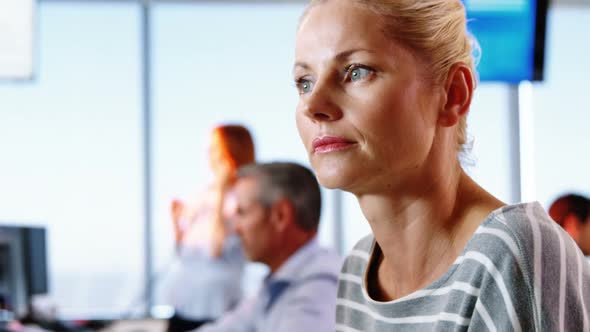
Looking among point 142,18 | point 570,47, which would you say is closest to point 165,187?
point 142,18

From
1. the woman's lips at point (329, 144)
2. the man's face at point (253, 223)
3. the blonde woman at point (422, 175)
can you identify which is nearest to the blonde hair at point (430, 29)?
the blonde woman at point (422, 175)

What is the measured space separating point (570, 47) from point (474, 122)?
4797mm

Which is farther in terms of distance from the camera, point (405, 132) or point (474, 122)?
point (474, 122)

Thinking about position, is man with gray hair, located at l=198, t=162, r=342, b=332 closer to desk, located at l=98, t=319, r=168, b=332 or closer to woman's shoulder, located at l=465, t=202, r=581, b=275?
desk, located at l=98, t=319, r=168, b=332

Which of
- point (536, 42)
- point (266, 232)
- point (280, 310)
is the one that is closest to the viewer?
point (280, 310)

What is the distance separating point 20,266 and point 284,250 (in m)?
0.98

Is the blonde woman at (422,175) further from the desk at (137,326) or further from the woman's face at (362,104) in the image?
the desk at (137,326)

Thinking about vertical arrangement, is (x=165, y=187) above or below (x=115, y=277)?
above

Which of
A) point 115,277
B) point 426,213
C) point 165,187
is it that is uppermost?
point 426,213

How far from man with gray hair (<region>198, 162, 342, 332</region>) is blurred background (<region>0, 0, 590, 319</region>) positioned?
3162 mm

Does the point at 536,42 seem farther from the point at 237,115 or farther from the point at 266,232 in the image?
the point at 237,115

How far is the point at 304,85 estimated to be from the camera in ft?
3.09

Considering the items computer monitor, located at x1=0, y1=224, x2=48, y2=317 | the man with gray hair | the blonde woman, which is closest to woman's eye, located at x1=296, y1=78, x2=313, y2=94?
the blonde woman

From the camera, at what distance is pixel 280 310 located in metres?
1.83
